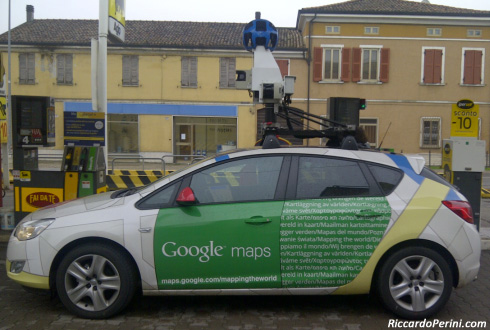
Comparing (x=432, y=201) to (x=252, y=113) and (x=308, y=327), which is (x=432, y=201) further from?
(x=252, y=113)

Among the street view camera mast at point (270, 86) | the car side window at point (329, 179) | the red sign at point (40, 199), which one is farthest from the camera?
the red sign at point (40, 199)

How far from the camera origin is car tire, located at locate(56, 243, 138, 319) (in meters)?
4.35

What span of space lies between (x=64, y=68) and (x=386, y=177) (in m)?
27.8

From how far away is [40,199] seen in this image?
25.7 feet

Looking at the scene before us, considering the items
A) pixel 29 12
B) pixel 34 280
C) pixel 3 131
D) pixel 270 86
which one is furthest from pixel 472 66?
pixel 34 280

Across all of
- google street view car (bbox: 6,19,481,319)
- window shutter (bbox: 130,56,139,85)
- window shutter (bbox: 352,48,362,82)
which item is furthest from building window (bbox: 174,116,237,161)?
google street view car (bbox: 6,19,481,319)

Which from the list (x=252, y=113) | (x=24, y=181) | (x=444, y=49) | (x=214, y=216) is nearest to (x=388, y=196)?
(x=214, y=216)

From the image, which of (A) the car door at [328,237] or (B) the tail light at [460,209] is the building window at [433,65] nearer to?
(B) the tail light at [460,209]

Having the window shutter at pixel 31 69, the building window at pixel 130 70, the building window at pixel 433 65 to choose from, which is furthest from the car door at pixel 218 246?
the window shutter at pixel 31 69

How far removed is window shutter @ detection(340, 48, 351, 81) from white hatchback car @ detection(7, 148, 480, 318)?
25.0 meters

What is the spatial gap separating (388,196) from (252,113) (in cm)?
2461

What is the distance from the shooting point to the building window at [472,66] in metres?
28.7

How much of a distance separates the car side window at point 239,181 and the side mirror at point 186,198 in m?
0.09

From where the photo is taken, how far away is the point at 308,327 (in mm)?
4312
